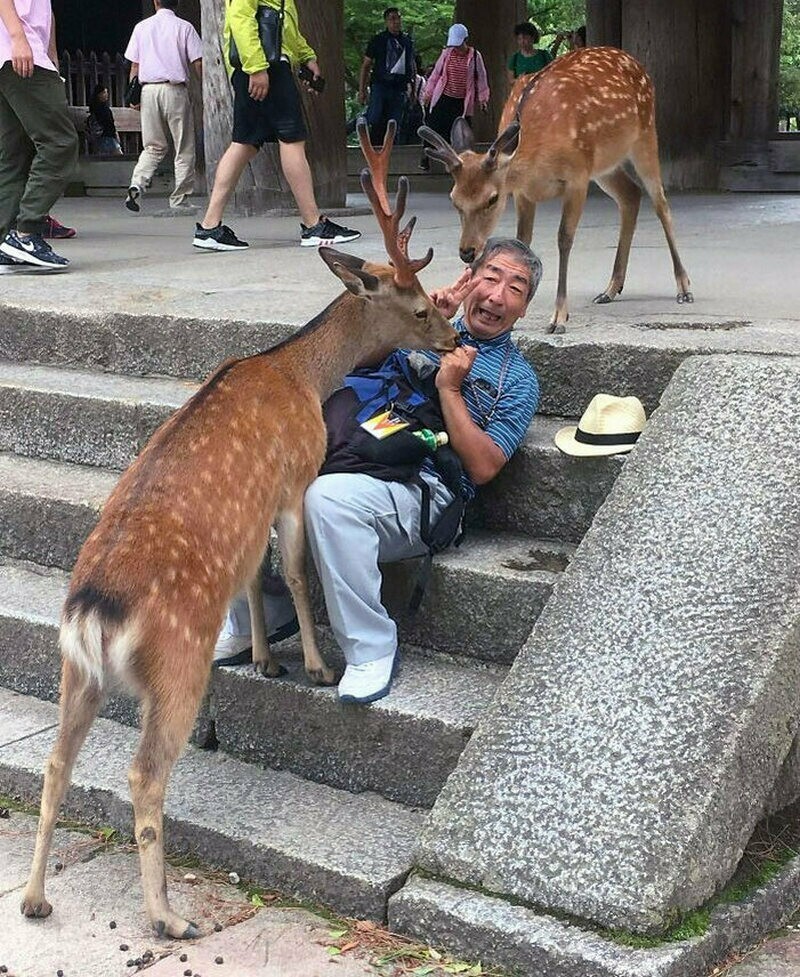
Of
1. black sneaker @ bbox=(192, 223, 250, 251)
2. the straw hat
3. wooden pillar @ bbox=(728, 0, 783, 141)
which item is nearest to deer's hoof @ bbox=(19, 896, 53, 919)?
the straw hat

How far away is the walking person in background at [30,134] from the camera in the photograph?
750cm

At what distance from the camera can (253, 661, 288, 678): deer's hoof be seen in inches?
171

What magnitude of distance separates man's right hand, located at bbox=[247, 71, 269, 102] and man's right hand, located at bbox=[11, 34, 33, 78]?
1.58m

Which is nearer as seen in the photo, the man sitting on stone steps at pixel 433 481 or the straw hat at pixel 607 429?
the man sitting on stone steps at pixel 433 481

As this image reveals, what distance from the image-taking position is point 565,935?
326cm

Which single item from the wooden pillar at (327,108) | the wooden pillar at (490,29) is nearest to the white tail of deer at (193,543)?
the wooden pillar at (327,108)

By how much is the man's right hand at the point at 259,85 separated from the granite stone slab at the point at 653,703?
204 inches

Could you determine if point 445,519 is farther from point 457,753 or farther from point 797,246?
point 797,246

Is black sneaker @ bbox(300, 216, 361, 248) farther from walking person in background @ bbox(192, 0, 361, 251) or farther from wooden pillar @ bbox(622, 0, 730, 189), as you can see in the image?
wooden pillar @ bbox(622, 0, 730, 189)

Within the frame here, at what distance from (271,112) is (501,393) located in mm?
4688

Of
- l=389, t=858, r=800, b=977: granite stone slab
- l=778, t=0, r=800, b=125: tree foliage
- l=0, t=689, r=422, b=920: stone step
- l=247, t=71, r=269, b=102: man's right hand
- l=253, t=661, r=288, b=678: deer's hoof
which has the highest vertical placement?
l=247, t=71, r=269, b=102: man's right hand

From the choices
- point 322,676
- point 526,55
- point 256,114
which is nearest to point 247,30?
point 256,114

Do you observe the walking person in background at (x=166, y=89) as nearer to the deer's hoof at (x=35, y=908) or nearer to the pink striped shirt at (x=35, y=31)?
the pink striped shirt at (x=35, y=31)

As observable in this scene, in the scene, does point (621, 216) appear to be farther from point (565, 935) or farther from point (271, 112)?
point (565, 935)
